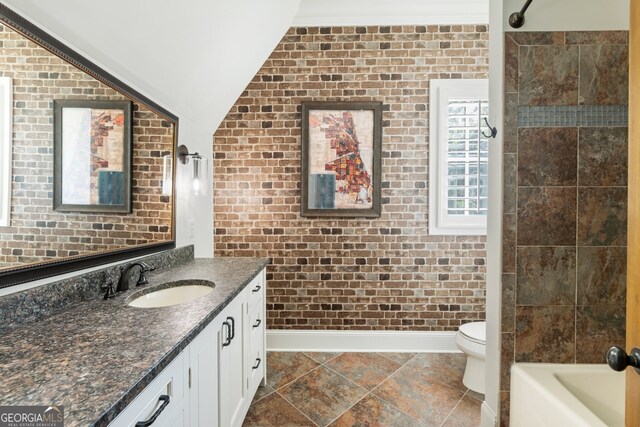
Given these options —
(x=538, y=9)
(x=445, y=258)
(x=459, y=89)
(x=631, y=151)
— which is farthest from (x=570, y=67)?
(x=445, y=258)

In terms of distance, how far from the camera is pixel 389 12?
9.07ft

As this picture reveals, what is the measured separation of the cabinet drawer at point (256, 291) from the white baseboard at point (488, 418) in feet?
4.87

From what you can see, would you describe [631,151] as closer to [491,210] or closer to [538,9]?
[491,210]

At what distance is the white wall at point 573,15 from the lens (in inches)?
62.1

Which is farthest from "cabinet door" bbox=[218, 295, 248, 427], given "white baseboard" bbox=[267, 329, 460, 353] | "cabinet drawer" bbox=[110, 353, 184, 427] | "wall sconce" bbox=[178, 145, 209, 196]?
"white baseboard" bbox=[267, 329, 460, 353]

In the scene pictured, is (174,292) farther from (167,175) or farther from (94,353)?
(94,353)

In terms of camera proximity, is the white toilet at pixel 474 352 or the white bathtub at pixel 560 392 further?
the white toilet at pixel 474 352

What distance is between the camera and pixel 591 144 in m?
1.59

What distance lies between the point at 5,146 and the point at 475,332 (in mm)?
2696

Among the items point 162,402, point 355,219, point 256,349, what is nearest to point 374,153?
point 355,219

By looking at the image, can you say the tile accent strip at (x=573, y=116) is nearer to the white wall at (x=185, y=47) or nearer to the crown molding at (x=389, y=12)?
the crown molding at (x=389, y=12)

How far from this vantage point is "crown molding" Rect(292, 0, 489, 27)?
272 centimetres

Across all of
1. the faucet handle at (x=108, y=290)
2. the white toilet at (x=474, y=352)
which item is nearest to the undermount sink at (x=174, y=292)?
the faucet handle at (x=108, y=290)

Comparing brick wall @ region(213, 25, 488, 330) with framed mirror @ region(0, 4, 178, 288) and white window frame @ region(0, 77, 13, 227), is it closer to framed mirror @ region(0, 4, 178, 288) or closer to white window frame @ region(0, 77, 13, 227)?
framed mirror @ region(0, 4, 178, 288)
